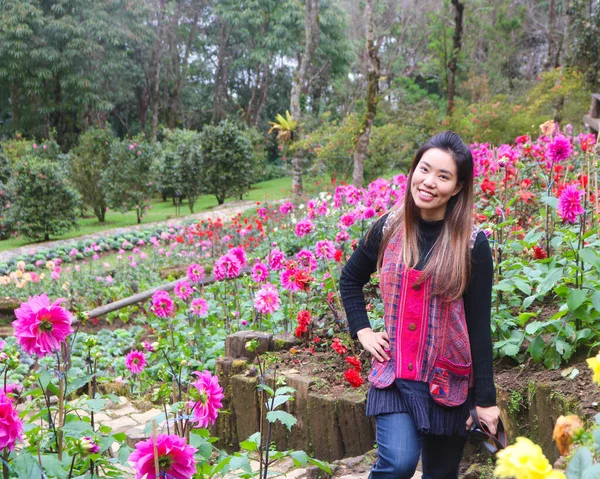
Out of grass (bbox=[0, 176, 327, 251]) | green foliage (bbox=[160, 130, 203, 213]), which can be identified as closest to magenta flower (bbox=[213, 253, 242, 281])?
grass (bbox=[0, 176, 327, 251])

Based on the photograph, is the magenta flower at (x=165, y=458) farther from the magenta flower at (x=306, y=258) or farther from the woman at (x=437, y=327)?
the magenta flower at (x=306, y=258)

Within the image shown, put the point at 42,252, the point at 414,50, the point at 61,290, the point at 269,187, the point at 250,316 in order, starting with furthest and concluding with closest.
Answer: the point at 414,50, the point at 269,187, the point at 42,252, the point at 61,290, the point at 250,316

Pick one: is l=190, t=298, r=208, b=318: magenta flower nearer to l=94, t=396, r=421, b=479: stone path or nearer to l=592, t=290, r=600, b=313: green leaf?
l=94, t=396, r=421, b=479: stone path

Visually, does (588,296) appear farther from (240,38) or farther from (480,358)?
(240,38)

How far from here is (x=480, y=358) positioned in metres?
1.58

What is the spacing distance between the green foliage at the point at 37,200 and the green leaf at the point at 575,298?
35.3 feet

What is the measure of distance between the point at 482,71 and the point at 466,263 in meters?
24.3

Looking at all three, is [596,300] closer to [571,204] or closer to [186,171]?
[571,204]

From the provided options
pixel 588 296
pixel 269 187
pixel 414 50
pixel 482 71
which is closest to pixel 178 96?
pixel 269 187

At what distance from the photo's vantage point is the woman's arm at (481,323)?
5.16 ft

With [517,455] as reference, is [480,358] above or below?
below

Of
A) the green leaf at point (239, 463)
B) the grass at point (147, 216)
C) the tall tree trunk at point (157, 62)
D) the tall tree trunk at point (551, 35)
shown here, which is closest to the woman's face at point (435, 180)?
the green leaf at point (239, 463)

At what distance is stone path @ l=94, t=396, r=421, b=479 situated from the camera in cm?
223

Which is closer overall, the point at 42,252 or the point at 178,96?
the point at 42,252
